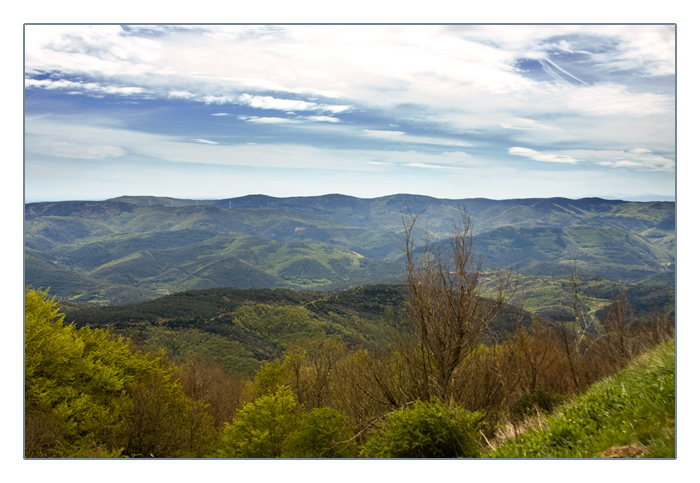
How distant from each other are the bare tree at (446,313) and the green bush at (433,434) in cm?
192

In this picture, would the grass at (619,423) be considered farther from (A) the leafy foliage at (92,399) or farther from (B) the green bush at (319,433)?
(A) the leafy foliage at (92,399)

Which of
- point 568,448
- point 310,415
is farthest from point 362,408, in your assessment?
point 568,448

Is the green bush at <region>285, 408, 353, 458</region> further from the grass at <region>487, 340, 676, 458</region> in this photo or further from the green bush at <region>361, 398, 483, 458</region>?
the grass at <region>487, 340, 676, 458</region>

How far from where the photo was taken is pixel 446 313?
35.0 ft

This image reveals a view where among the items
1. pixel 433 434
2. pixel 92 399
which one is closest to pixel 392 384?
pixel 433 434

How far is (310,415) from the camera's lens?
14102 mm

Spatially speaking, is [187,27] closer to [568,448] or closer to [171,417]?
[568,448]

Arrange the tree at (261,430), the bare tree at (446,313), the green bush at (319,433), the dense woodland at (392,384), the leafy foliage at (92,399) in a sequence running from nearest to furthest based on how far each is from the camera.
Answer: the dense woodland at (392,384) → the bare tree at (446,313) → the green bush at (319,433) → the leafy foliage at (92,399) → the tree at (261,430)

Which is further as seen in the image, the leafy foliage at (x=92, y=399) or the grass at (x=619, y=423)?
A: the leafy foliage at (x=92, y=399)

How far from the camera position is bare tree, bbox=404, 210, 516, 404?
1061 cm

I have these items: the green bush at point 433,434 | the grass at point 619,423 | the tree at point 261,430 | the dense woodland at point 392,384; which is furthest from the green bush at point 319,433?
Answer: the grass at point 619,423

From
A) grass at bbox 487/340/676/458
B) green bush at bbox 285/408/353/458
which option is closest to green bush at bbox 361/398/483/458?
grass at bbox 487/340/676/458

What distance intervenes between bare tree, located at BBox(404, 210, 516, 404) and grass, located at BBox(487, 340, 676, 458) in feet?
9.29

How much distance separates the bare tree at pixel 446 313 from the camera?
10.6 metres
